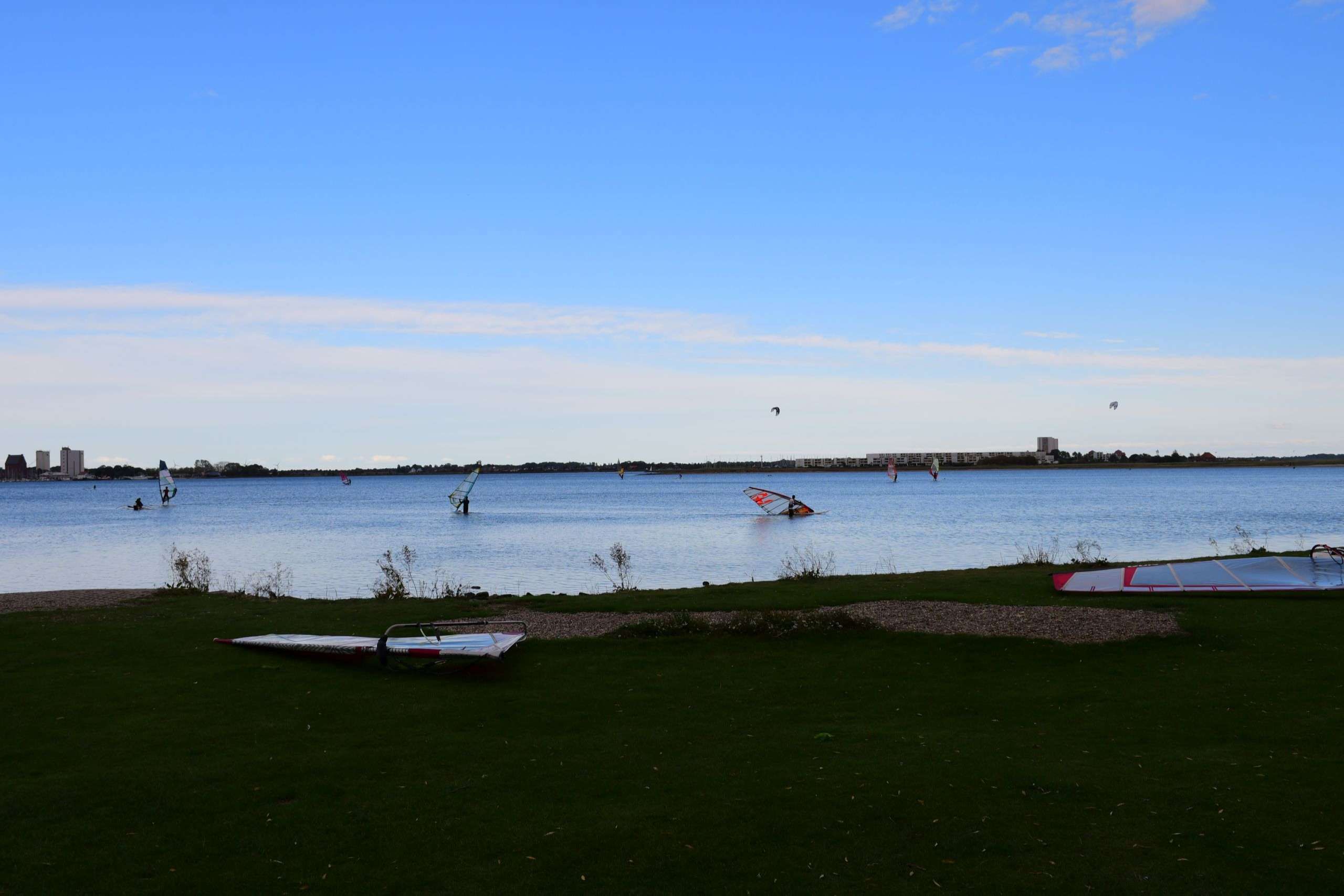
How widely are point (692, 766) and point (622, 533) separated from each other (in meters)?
47.8

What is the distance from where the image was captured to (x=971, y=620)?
55.0ft

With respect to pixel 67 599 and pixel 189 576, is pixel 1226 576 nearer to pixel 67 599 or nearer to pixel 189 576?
pixel 67 599

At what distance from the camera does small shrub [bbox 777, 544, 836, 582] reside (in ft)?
83.4

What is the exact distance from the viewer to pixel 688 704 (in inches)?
484

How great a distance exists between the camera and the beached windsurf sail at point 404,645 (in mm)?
14008

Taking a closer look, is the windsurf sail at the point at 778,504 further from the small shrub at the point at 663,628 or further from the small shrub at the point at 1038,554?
the small shrub at the point at 663,628

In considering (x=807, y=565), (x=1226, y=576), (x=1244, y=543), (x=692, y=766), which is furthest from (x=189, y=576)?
(x=1244, y=543)

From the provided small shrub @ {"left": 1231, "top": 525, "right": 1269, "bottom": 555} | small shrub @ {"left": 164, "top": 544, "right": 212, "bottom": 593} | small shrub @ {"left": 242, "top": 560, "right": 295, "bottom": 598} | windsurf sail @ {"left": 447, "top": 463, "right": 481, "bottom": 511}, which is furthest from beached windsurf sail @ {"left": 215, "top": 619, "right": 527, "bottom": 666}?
windsurf sail @ {"left": 447, "top": 463, "right": 481, "bottom": 511}

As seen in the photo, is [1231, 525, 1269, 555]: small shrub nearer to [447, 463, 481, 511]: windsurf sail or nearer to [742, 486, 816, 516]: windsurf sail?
[742, 486, 816, 516]: windsurf sail

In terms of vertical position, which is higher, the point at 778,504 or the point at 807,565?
the point at 778,504

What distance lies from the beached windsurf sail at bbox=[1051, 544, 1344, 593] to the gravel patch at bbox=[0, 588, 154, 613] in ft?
66.6

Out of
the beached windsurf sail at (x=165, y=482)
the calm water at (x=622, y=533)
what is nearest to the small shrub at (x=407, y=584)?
the calm water at (x=622, y=533)

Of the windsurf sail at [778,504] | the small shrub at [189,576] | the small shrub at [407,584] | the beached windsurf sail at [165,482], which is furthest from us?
the beached windsurf sail at [165,482]

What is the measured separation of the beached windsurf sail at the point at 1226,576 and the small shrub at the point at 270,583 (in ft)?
59.5
